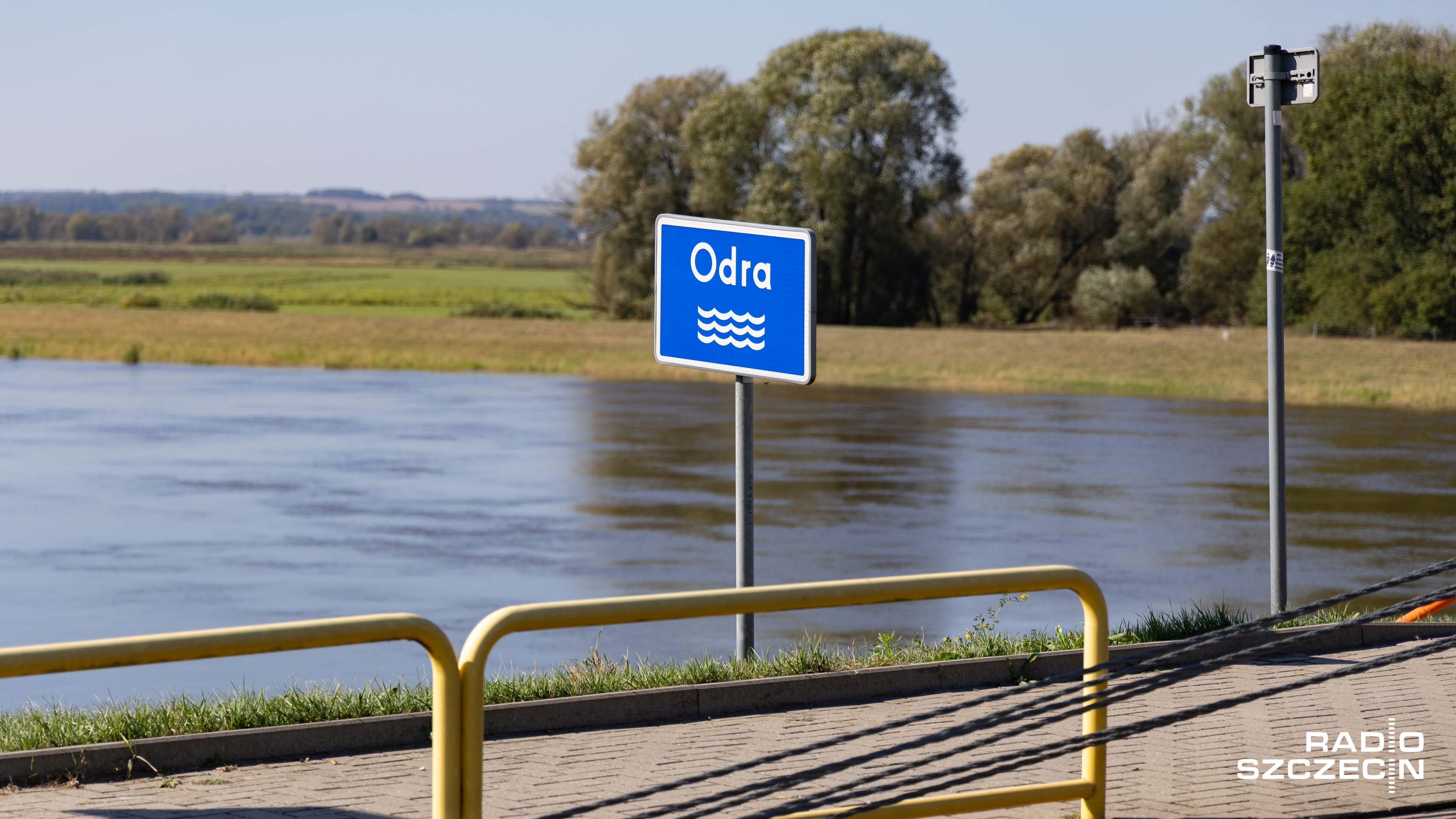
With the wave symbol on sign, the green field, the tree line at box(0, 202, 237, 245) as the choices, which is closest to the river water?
the wave symbol on sign

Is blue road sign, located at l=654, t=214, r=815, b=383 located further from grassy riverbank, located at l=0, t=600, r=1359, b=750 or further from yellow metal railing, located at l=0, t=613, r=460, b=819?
yellow metal railing, located at l=0, t=613, r=460, b=819

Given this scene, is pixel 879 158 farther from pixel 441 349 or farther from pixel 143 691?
pixel 143 691

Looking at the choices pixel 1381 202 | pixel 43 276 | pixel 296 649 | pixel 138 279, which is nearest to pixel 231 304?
pixel 138 279

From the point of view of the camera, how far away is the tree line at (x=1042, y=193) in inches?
2265

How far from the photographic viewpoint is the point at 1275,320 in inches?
368

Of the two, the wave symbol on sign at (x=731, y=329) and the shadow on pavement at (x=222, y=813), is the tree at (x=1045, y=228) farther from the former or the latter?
the shadow on pavement at (x=222, y=813)

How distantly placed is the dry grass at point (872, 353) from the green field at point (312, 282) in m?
11.7

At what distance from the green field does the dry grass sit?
1171cm

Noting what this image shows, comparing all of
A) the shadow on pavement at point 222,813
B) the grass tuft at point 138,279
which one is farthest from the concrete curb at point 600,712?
the grass tuft at point 138,279

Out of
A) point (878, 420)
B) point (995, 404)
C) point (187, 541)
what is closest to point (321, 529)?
point (187, 541)

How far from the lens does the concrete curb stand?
5766mm

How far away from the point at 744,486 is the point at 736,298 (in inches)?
38.3

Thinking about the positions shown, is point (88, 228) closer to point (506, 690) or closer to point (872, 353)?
point (872, 353)

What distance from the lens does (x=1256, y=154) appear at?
2581 inches
